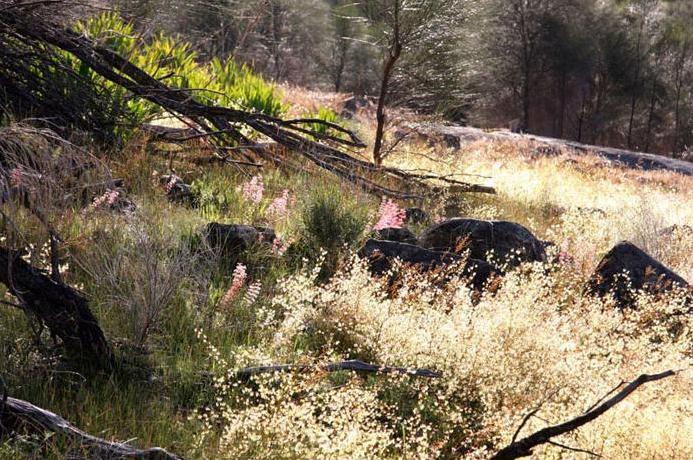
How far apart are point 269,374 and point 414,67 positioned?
7645 mm

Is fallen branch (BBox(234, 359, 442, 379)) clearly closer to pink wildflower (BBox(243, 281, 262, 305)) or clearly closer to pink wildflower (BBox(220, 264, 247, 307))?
pink wildflower (BBox(243, 281, 262, 305))

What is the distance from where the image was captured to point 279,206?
5.56 m

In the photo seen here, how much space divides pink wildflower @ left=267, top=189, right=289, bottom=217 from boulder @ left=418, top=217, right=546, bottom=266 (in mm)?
1152

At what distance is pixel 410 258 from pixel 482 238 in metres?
0.91

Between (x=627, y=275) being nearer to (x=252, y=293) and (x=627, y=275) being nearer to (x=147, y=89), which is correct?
(x=252, y=293)

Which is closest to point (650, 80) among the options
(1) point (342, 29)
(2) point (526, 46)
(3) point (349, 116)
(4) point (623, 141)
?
(4) point (623, 141)

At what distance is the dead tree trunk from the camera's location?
3281mm

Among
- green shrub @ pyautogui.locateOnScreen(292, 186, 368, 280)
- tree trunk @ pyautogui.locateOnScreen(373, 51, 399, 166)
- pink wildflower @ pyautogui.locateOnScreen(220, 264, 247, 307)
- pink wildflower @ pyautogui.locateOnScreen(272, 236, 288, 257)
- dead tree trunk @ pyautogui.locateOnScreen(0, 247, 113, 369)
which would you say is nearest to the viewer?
dead tree trunk @ pyautogui.locateOnScreen(0, 247, 113, 369)

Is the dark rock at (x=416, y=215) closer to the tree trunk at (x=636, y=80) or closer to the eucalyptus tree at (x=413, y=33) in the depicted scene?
the eucalyptus tree at (x=413, y=33)

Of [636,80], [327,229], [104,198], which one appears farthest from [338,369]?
[636,80]

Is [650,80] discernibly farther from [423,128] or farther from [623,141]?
[423,128]

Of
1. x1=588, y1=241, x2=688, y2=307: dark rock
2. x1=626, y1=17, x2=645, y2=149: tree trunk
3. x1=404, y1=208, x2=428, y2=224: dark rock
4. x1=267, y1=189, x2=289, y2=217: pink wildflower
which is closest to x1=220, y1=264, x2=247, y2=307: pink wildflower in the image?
x1=267, y1=189, x2=289, y2=217: pink wildflower

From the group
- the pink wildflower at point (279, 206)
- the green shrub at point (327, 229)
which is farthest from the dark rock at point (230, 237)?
the green shrub at point (327, 229)

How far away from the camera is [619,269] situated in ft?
19.7
